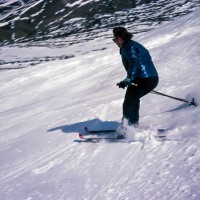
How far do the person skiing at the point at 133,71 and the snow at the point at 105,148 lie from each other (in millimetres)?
400

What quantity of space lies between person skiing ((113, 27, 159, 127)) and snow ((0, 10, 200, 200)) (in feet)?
1.31

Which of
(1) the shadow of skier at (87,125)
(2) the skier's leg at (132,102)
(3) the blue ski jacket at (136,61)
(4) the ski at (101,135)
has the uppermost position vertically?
(3) the blue ski jacket at (136,61)

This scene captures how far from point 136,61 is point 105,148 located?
1540 mm

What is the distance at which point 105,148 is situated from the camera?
5801mm

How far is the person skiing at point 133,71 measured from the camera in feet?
18.0


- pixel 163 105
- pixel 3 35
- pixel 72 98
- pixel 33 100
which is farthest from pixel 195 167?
pixel 3 35

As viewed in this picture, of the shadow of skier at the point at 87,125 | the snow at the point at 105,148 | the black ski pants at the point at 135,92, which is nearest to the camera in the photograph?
the snow at the point at 105,148

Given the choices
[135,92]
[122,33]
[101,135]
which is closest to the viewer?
[122,33]

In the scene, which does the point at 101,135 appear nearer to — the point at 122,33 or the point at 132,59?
the point at 132,59

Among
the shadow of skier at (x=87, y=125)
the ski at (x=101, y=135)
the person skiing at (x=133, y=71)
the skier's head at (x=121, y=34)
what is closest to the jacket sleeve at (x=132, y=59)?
the person skiing at (x=133, y=71)

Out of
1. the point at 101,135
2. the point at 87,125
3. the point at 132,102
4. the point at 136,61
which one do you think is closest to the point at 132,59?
the point at 136,61

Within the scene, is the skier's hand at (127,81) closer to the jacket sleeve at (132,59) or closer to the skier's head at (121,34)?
the jacket sleeve at (132,59)

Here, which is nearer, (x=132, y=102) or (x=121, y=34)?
→ (x=121, y=34)

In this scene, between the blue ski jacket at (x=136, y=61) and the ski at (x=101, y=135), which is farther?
the ski at (x=101, y=135)
